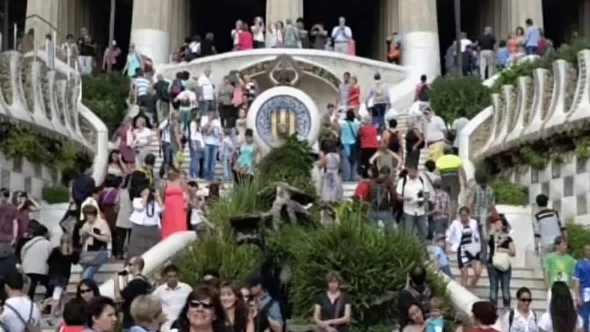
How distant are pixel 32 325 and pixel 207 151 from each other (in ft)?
42.6

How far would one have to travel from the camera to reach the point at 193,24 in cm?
4825

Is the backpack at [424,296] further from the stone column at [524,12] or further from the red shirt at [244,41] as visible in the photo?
the stone column at [524,12]

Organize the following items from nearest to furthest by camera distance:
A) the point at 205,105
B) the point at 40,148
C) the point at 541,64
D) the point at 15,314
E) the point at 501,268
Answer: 1. the point at 15,314
2. the point at 501,268
3. the point at 40,148
4. the point at 541,64
5. the point at 205,105

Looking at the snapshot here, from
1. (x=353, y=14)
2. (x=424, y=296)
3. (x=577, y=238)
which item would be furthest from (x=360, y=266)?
(x=353, y=14)

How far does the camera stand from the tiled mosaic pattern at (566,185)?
2328cm

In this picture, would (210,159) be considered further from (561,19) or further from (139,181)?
(561,19)

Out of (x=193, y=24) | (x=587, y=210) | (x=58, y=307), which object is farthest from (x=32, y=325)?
(x=193, y=24)

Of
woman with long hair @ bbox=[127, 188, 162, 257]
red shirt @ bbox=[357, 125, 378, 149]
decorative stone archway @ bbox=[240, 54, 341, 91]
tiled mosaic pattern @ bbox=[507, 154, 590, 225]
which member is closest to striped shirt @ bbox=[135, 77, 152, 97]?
decorative stone archway @ bbox=[240, 54, 341, 91]

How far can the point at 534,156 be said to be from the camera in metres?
25.0

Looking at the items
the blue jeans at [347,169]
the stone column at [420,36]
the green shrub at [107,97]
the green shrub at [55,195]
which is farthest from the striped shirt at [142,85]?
the stone column at [420,36]

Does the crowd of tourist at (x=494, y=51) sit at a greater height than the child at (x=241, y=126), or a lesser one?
greater

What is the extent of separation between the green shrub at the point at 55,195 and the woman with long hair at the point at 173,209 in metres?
5.09

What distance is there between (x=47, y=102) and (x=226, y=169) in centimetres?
402

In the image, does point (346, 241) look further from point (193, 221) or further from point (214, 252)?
point (193, 221)
